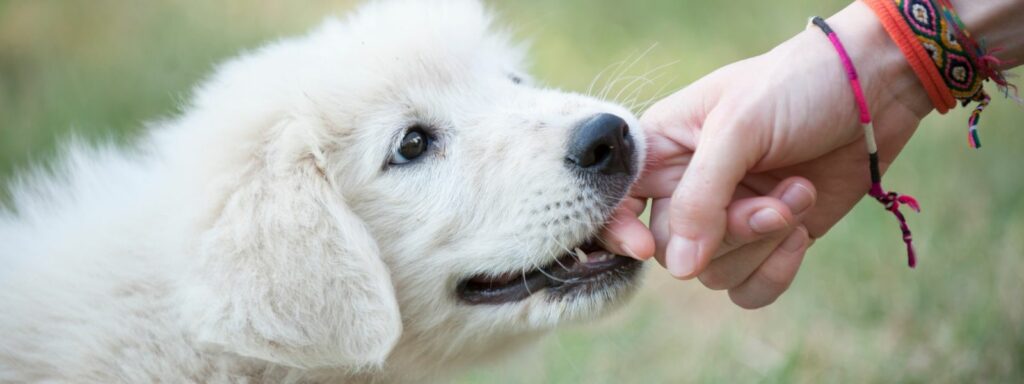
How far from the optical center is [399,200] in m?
2.98

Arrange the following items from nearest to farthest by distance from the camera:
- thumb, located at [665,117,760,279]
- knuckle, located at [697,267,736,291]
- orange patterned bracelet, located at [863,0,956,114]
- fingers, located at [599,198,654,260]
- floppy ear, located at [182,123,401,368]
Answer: floppy ear, located at [182,123,401,368]
thumb, located at [665,117,760,279]
fingers, located at [599,198,654,260]
orange patterned bracelet, located at [863,0,956,114]
knuckle, located at [697,267,736,291]

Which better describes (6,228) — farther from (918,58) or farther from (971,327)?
(971,327)

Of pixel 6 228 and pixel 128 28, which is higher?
pixel 128 28

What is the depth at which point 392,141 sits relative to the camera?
300cm

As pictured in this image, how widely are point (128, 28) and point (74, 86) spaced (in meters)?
0.90

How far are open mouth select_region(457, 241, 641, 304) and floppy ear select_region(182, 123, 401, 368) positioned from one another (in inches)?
13.7

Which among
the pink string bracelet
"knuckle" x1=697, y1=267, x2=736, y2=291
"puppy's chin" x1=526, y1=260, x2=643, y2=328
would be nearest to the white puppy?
"puppy's chin" x1=526, y1=260, x2=643, y2=328

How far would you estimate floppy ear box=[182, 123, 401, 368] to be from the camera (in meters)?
2.55

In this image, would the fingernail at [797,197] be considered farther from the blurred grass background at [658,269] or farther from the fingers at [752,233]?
the blurred grass background at [658,269]

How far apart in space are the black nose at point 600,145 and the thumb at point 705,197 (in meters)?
0.22

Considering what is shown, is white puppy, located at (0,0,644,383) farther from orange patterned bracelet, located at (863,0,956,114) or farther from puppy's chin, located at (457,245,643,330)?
orange patterned bracelet, located at (863,0,956,114)

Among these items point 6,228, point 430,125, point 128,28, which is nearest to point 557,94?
point 430,125

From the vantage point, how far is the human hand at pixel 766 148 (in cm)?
274

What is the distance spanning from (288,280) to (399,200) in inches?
19.2
